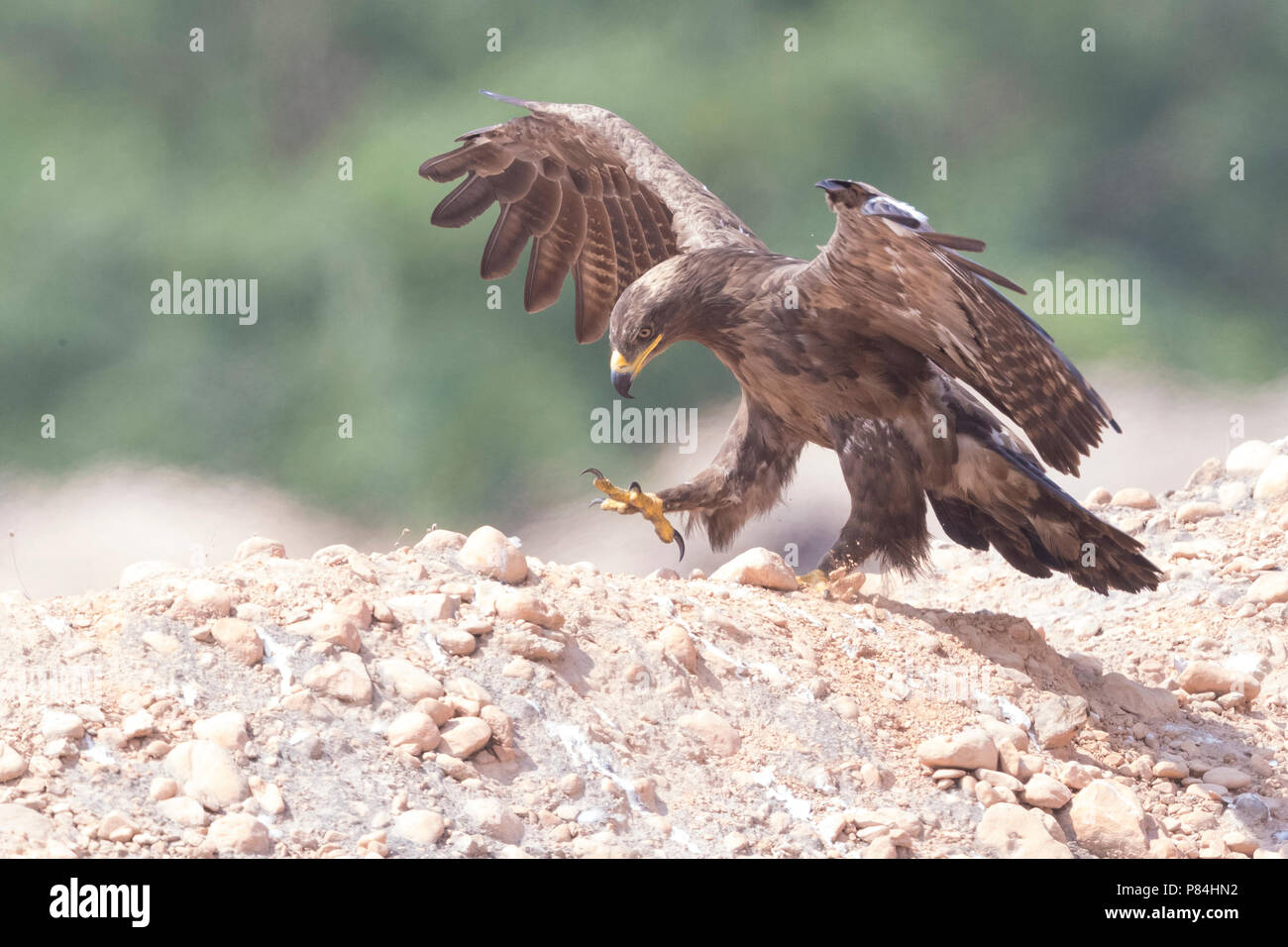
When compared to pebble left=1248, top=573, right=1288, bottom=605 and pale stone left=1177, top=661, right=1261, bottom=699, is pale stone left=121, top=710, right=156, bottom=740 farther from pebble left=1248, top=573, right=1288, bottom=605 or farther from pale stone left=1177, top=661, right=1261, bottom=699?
pebble left=1248, top=573, right=1288, bottom=605

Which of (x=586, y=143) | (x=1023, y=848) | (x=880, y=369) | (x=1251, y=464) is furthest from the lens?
(x=1251, y=464)

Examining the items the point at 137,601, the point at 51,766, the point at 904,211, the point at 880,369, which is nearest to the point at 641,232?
the point at 880,369

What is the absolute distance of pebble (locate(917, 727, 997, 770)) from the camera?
392 centimetres

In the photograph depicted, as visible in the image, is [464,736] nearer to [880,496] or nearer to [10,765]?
[10,765]

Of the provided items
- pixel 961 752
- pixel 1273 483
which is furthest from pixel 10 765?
pixel 1273 483

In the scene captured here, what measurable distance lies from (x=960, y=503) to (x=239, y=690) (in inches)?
129

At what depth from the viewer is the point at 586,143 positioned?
21.9 ft

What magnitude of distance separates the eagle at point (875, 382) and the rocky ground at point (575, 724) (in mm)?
478

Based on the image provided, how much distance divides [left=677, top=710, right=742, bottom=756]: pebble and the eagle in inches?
60.3

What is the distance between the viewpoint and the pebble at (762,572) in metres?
5.13

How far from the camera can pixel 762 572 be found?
16.8ft

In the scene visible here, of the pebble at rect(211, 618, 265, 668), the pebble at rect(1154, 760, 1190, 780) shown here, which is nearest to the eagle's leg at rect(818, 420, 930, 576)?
the pebble at rect(1154, 760, 1190, 780)

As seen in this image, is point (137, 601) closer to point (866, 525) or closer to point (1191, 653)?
point (866, 525)

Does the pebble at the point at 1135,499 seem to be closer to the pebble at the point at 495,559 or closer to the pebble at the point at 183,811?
the pebble at the point at 495,559
